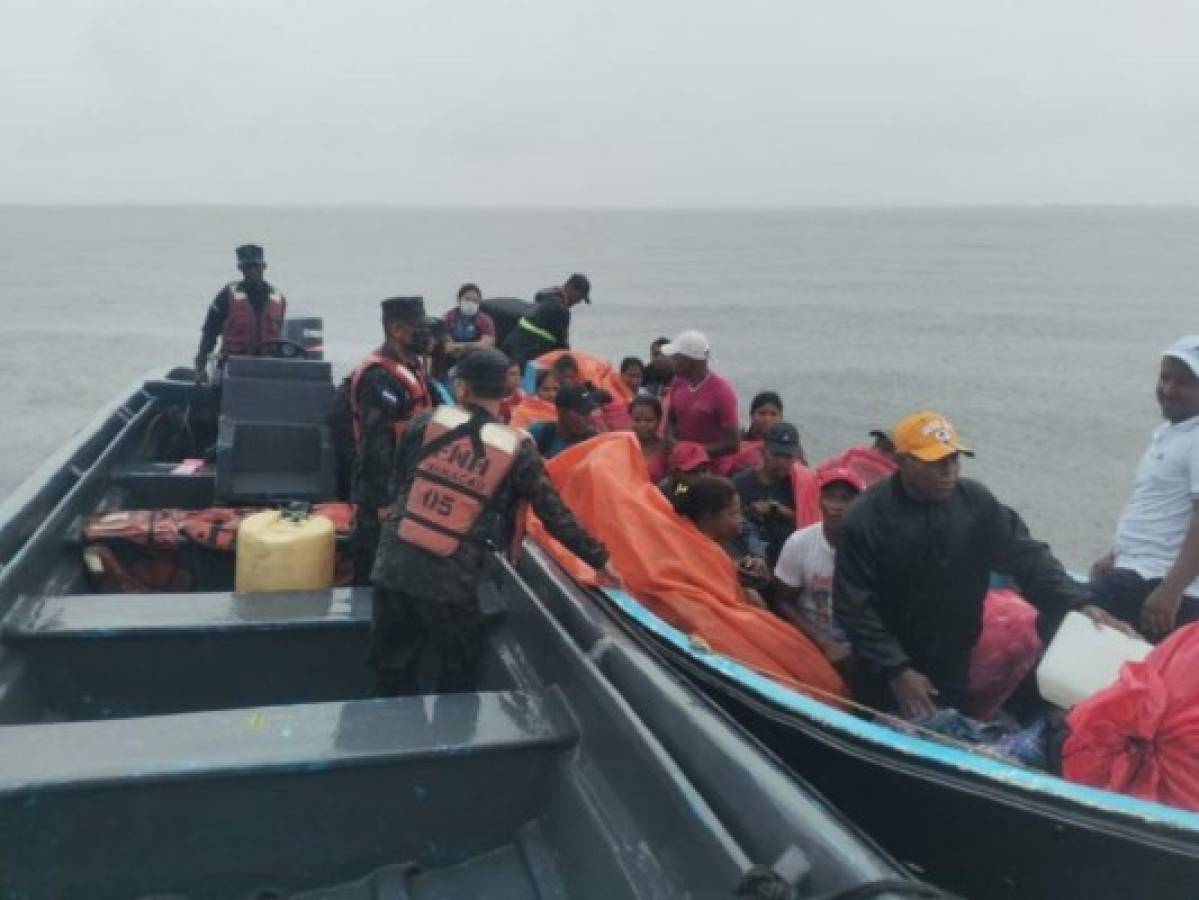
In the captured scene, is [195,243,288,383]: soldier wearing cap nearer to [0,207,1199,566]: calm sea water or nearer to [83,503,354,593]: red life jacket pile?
[83,503,354,593]: red life jacket pile

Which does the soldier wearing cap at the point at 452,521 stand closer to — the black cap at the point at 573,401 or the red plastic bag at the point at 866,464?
the red plastic bag at the point at 866,464

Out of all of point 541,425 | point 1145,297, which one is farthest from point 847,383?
point 1145,297

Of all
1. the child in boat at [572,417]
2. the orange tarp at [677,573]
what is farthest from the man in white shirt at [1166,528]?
the child in boat at [572,417]

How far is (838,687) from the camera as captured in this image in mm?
3789

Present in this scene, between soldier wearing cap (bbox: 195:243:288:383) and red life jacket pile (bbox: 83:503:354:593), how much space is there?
2924mm

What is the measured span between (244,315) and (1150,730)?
6456 millimetres

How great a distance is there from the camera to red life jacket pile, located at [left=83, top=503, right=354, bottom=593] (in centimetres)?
422

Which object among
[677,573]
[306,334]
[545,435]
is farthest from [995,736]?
[306,334]

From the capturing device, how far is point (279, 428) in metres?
5.93

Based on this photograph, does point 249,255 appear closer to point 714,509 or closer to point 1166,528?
point 714,509

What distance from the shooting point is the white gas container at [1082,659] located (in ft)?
10.2

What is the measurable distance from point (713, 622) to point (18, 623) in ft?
7.95

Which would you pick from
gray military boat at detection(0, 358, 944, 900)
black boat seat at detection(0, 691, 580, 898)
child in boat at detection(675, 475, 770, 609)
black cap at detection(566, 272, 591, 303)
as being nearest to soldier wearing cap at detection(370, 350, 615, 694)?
gray military boat at detection(0, 358, 944, 900)

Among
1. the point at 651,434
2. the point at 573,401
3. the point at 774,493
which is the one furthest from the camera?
the point at 651,434
